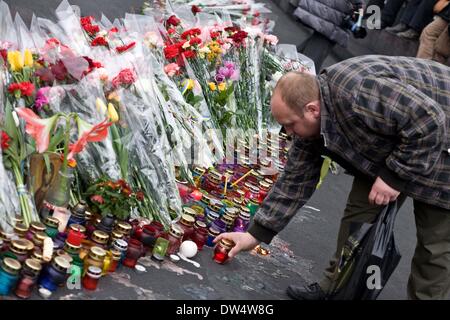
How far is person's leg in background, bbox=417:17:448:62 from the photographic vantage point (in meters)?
8.60

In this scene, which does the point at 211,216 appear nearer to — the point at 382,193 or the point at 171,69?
the point at 382,193

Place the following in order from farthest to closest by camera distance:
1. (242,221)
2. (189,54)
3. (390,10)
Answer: (390,10), (189,54), (242,221)

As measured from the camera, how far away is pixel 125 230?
3389 mm

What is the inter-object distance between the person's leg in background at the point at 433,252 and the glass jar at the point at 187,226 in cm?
110

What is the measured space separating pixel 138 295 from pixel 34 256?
1.64 ft

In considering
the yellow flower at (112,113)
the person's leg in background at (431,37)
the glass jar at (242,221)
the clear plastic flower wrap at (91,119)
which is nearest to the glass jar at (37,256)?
the clear plastic flower wrap at (91,119)

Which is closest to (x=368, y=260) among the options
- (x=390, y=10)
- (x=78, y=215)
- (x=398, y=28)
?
(x=78, y=215)

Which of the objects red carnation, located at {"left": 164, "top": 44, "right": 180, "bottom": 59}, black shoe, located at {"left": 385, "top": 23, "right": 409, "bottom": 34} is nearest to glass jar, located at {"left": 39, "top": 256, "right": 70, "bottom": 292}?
red carnation, located at {"left": 164, "top": 44, "right": 180, "bottom": 59}

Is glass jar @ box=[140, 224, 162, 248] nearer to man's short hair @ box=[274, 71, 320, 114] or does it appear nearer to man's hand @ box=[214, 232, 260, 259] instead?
man's hand @ box=[214, 232, 260, 259]

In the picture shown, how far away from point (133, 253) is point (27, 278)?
0.62 metres

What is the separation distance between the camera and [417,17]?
11.0 m

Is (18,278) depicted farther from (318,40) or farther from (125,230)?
(318,40)

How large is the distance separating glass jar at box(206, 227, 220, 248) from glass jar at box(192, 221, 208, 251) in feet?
0.11

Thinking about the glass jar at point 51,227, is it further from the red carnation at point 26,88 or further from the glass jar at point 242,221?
the glass jar at point 242,221
